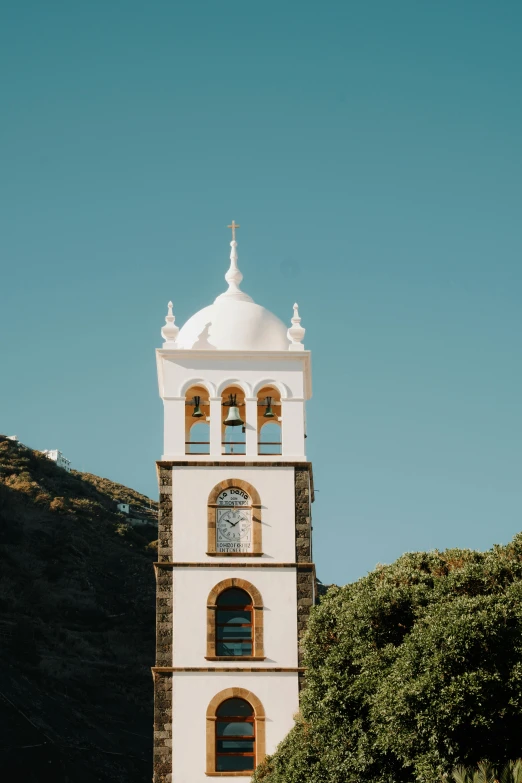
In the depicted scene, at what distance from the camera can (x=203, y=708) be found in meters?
30.3

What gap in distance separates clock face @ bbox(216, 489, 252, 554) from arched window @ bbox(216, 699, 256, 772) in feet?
12.7

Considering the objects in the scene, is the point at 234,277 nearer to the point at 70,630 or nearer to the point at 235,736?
the point at 235,736

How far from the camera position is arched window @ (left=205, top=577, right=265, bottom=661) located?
31.0m

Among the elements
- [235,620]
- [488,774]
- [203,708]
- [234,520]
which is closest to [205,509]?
[234,520]

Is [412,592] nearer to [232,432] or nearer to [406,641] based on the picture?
[406,641]

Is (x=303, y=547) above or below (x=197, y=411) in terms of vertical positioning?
below

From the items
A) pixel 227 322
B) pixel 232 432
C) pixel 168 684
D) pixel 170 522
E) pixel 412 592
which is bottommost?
pixel 168 684

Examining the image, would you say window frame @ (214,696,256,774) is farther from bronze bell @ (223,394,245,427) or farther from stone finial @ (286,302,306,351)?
stone finial @ (286,302,306,351)

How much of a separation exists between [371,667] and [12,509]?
55.6 metres

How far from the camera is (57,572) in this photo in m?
76.7

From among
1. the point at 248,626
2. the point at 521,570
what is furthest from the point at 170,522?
the point at 521,570

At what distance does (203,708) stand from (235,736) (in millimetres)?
1051

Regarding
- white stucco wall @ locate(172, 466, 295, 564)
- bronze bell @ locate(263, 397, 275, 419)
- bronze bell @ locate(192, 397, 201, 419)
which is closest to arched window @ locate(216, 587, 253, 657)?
white stucco wall @ locate(172, 466, 295, 564)

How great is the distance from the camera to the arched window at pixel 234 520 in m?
31.8
